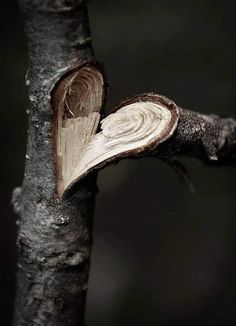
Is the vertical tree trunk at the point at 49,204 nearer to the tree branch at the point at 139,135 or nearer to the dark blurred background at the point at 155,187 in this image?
the tree branch at the point at 139,135

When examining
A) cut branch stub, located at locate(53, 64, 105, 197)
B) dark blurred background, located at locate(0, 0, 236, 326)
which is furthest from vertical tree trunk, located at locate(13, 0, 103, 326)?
dark blurred background, located at locate(0, 0, 236, 326)

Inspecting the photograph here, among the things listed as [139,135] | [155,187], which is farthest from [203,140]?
[155,187]

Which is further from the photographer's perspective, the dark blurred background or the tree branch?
the dark blurred background

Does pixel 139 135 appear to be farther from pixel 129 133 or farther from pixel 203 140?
pixel 203 140

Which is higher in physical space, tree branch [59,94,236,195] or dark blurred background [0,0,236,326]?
tree branch [59,94,236,195]

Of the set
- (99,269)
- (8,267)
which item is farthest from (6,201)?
(99,269)

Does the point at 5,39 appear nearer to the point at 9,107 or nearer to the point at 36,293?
the point at 9,107

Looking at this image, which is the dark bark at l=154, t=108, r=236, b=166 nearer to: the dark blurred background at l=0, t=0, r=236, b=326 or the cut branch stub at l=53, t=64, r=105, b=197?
the cut branch stub at l=53, t=64, r=105, b=197
